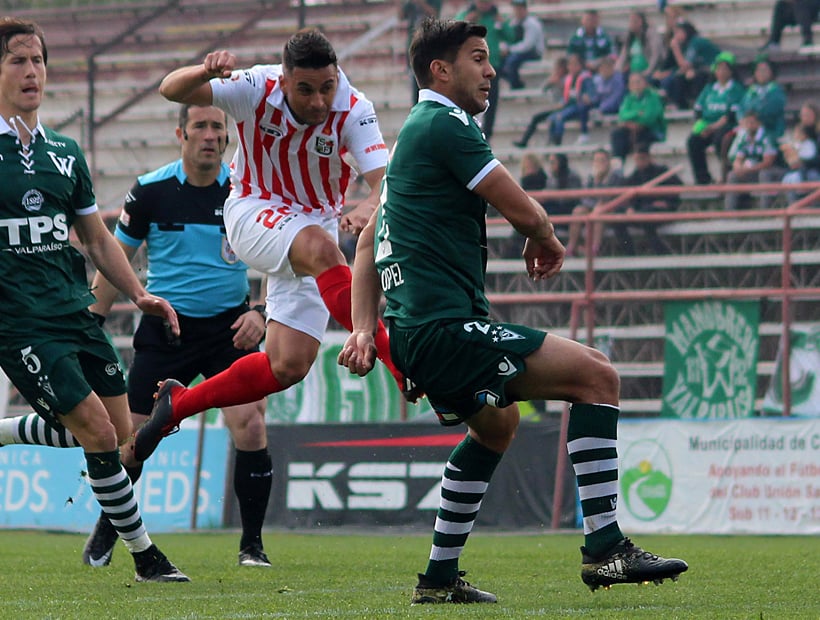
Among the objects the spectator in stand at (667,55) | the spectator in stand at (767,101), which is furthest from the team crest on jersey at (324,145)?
the spectator in stand at (667,55)

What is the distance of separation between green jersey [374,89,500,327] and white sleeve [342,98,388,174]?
1.51 metres

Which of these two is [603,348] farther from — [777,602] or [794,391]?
[777,602]

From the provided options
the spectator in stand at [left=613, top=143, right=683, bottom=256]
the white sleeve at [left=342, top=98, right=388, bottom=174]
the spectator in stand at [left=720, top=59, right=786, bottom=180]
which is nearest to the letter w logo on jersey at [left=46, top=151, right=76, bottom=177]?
the white sleeve at [left=342, top=98, right=388, bottom=174]

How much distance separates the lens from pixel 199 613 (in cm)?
482

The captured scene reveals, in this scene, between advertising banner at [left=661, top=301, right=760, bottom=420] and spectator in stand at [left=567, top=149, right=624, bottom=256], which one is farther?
spectator in stand at [left=567, top=149, right=624, bottom=256]

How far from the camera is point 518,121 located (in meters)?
18.8

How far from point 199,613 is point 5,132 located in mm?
2432

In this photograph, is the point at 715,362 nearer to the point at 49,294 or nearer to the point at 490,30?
the point at 490,30

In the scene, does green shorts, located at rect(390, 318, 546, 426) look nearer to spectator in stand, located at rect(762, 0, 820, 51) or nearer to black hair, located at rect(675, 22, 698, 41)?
black hair, located at rect(675, 22, 698, 41)

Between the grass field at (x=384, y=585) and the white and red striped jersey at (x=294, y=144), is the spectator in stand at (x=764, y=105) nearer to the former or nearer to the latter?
the grass field at (x=384, y=585)

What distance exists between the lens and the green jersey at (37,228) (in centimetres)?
592

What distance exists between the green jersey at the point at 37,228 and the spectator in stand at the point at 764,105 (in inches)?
432

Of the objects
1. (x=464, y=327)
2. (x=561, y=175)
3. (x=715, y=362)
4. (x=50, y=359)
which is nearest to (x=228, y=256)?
(x=50, y=359)

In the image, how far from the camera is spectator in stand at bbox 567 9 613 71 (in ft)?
58.4
